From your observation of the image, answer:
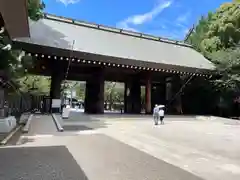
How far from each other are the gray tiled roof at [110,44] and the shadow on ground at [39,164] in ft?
34.1

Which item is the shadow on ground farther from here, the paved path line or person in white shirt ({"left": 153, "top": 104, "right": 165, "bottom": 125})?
person in white shirt ({"left": 153, "top": 104, "right": 165, "bottom": 125})

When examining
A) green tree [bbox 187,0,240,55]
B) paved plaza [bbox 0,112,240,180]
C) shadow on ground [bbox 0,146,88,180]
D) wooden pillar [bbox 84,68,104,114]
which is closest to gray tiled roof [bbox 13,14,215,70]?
green tree [bbox 187,0,240,55]

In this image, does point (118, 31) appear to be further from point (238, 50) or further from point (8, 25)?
point (8, 25)

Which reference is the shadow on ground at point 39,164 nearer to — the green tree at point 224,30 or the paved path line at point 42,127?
the paved path line at point 42,127

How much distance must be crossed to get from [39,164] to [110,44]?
16.6 meters

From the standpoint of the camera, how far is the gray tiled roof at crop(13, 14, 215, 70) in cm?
1723

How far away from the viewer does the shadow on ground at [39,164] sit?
416 cm

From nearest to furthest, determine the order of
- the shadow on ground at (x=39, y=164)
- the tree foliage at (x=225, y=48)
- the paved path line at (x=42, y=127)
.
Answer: the shadow on ground at (x=39, y=164)
the paved path line at (x=42, y=127)
the tree foliage at (x=225, y=48)

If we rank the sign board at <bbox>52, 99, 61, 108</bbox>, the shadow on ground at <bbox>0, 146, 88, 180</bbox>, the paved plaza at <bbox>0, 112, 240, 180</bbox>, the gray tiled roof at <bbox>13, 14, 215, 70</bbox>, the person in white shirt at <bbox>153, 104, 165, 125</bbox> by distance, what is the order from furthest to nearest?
the gray tiled roof at <bbox>13, 14, 215, 70</bbox>
the sign board at <bbox>52, 99, 61, 108</bbox>
the person in white shirt at <bbox>153, 104, 165, 125</bbox>
the paved plaza at <bbox>0, 112, 240, 180</bbox>
the shadow on ground at <bbox>0, 146, 88, 180</bbox>

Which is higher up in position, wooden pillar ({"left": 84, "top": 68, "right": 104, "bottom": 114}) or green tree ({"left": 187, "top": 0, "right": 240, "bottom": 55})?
green tree ({"left": 187, "top": 0, "right": 240, "bottom": 55})

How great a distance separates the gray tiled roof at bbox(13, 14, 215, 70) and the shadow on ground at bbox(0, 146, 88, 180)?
1039 centimetres

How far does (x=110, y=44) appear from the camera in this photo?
2064cm

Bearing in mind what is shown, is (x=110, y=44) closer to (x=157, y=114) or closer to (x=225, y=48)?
(x=157, y=114)

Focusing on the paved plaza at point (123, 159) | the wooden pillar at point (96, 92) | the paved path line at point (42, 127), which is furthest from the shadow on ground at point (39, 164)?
the wooden pillar at point (96, 92)
